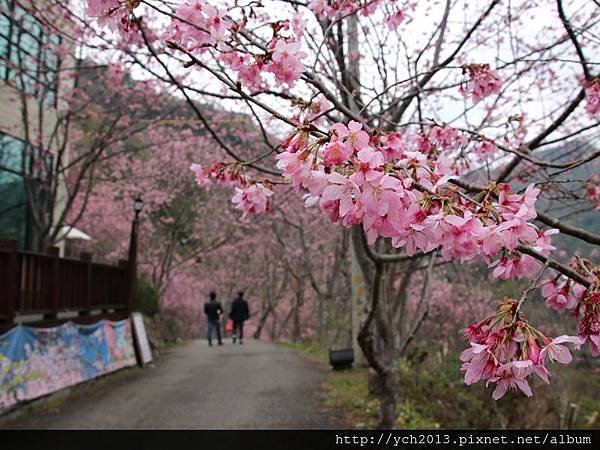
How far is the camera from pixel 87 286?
9438 millimetres

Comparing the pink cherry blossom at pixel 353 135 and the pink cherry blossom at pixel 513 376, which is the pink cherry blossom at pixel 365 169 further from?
the pink cherry blossom at pixel 513 376

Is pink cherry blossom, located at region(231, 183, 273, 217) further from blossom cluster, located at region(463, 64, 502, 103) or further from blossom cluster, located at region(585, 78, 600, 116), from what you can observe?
blossom cluster, located at region(585, 78, 600, 116)

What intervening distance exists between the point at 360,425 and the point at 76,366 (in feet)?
14.9

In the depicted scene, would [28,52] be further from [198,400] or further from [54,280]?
[198,400]

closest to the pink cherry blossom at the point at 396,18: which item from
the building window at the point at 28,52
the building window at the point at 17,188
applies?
the building window at the point at 28,52

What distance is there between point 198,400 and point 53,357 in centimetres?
214

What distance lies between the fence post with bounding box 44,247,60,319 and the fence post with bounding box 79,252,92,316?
127 centimetres

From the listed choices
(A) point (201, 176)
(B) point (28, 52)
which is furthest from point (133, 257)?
(A) point (201, 176)

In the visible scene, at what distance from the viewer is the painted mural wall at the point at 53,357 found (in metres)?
6.34

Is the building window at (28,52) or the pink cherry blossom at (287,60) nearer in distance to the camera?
the pink cherry blossom at (287,60)

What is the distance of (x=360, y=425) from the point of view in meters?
6.49

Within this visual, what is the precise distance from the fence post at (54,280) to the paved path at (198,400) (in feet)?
4.22

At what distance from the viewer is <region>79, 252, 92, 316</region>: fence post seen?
367 inches

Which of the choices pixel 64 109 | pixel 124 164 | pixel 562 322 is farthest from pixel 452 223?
pixel 124 164
